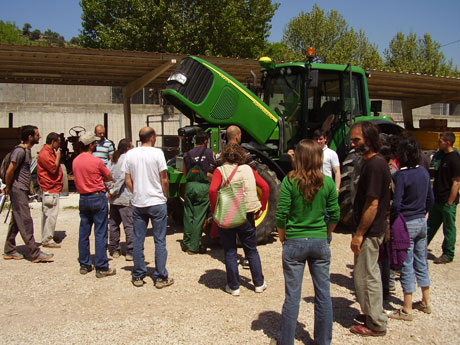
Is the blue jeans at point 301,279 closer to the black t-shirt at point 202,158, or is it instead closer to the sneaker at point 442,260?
the black t-shirt at point 202,158

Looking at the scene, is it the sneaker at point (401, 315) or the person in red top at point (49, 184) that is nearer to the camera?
the sneaker at point (401, 315)

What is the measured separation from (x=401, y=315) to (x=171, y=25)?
1679cm

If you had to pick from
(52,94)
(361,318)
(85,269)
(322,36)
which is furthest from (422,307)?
(322,36)

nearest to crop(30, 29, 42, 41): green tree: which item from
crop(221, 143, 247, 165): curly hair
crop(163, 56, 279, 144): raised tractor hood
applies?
crop(163, 56, 279, 144): raised tractor hood

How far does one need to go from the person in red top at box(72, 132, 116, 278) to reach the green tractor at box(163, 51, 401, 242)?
1426 millimetres

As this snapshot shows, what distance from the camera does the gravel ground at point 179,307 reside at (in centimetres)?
353

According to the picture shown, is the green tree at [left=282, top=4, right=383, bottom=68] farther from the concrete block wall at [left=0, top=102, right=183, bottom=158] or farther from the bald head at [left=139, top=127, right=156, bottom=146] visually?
the bald head at [left=139, top=127, right=156, bottom=146]

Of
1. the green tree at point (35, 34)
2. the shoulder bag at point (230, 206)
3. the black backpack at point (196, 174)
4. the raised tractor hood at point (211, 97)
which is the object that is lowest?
the shoulder bag at point (230, 206)

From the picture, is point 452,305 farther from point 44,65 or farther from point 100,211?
point 44,65

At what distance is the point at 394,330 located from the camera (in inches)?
144

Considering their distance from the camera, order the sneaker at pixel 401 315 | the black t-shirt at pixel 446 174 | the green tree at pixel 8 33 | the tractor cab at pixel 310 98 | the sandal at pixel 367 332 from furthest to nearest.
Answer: the green tree at pixel 8 33 < the tractor cab at pixel 310 98 < the black t-shirt at pixel 446 174 < the sneaker at pixel 401 315 < the sandal at pixel 367 332

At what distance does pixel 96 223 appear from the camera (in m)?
4.87

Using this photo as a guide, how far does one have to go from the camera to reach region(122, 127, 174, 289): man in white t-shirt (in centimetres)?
449

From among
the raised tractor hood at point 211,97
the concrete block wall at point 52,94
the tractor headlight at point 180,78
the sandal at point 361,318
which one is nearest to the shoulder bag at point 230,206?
the sandal at point 361,318
